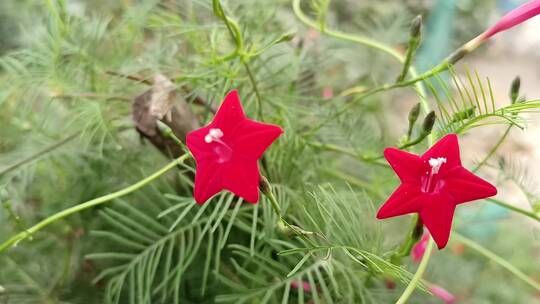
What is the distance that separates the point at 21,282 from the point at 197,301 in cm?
19

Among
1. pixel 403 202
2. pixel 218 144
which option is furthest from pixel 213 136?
pixel 403 202

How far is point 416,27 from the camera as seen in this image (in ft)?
1.49

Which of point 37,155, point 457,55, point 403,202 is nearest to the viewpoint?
point 403,202

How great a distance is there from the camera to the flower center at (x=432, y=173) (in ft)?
1.14

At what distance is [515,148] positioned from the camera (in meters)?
1.71

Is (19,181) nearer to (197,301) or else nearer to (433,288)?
(197,301)

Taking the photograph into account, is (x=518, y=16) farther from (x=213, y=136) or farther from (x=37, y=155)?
(x=37, y=155)

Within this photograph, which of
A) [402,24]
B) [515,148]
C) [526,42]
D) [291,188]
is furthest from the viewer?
[526,42]

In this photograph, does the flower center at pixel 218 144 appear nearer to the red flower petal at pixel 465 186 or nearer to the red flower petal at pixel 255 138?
the red flower petal at pixel 255 138

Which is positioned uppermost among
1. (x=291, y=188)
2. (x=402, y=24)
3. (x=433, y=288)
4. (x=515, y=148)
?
(x=402, y=24)

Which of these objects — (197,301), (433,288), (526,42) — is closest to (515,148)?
(526,42)

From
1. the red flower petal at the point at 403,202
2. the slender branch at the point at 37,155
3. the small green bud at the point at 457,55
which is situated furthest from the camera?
the slender branch at the point at 37,155

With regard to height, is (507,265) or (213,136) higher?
(213,136)

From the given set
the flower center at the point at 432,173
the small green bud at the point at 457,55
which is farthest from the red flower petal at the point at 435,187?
the small green bud at the point at 457,55
